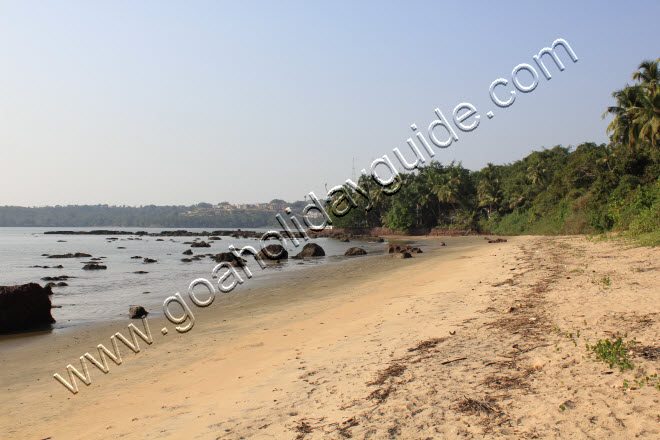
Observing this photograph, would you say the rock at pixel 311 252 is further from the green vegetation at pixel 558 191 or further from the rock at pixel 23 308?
the rock at pixel 23 308

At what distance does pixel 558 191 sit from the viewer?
51938 millimetres

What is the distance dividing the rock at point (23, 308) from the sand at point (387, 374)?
4.57ft

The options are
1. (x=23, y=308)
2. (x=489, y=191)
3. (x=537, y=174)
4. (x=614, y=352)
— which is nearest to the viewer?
(x=614, y=352)

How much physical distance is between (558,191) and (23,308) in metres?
52.7

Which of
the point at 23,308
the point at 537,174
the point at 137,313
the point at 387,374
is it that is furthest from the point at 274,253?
the point at 537,174

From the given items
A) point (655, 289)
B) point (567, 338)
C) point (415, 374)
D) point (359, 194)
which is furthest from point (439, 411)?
point (359, 194)

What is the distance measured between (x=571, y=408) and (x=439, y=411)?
4.28ft

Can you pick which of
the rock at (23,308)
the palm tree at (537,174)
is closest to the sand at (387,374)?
the rock at (23,308)

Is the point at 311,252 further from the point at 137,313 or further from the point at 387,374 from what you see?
the point at 387,374

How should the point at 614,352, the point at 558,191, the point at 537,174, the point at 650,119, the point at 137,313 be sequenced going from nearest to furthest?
1. the point at 614,352
2. the point at 137,313
3. the point at 650,119
4. the point at 558,191
5. the point at 537,174

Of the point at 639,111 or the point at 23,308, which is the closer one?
the point at 23,308

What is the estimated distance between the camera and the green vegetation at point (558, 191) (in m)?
33.2

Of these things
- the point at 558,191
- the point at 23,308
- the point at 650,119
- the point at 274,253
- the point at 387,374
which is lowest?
the point at 558,191

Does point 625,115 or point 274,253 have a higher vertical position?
point 274,253
